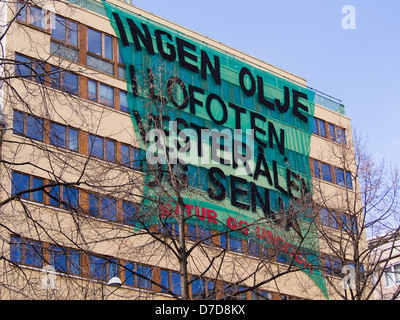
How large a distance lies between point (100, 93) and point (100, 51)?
8.05ft

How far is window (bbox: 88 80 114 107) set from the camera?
3488cm

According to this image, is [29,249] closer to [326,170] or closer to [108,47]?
[108,47]

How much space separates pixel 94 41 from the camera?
119 ft

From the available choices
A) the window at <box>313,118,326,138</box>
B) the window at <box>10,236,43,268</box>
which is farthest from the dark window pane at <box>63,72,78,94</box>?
the window at <box>313,118,326,138</box>

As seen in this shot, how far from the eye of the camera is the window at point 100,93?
3488 centimetres

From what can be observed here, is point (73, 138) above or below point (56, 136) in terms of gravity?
above

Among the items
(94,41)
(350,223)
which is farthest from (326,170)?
(350,223)

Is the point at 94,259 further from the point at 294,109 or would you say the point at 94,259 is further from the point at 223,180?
Answer: the point at 294,109

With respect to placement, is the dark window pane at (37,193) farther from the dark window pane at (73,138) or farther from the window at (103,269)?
the window at (103,269)

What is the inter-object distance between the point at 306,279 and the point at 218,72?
12.6 m

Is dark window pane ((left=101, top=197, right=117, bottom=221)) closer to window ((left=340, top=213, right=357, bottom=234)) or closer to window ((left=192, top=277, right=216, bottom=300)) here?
window ((left=192, top=277, right=216, bottom=300))
